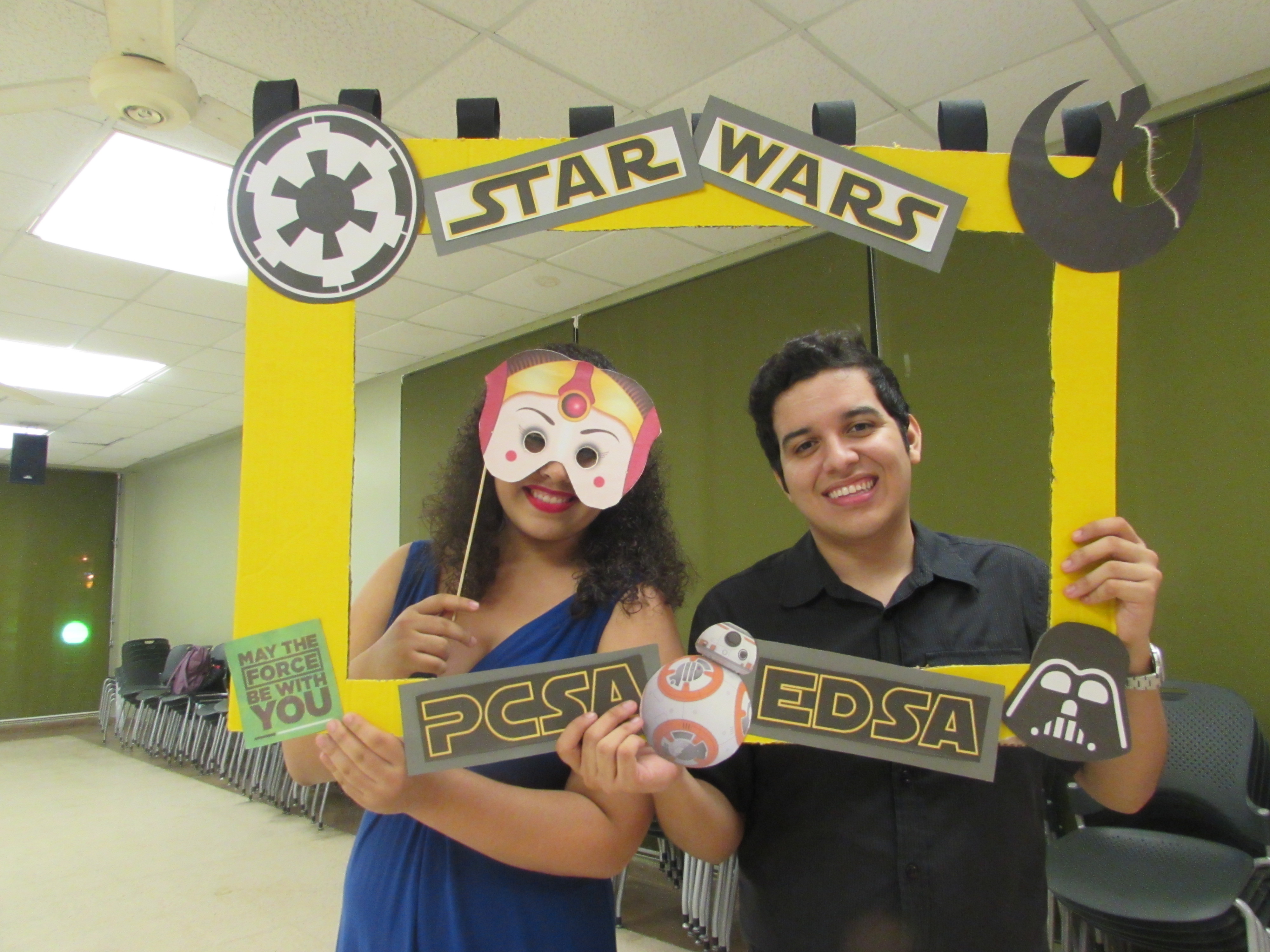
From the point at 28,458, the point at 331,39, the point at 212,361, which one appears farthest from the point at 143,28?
the point at 28,458

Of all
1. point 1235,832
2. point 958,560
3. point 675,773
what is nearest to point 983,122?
point 958,560

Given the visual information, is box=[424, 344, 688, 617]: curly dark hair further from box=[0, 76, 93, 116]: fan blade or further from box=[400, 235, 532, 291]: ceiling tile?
box=[0, 76, 93, 116]: fan blade

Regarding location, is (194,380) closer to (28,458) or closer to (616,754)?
(28,458)

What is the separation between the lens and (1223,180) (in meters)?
2.31

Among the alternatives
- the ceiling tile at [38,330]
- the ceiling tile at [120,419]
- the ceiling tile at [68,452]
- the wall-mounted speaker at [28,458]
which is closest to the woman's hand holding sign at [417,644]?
the ceiling tile at [38,330]

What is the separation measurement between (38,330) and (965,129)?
514 cm

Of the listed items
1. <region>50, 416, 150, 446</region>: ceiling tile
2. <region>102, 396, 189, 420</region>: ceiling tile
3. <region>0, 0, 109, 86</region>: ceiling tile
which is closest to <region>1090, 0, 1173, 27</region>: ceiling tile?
<region>0, 0, 109, 86</region>: ceiling tile

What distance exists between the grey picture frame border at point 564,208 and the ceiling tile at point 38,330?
4.52 meters

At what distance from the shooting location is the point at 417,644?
70 cm

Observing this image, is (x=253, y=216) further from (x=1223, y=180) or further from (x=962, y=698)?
(x=1223, y=180)

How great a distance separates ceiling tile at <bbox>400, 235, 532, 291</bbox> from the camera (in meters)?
0.74

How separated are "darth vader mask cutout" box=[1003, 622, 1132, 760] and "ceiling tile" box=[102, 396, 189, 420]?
5.85 metres

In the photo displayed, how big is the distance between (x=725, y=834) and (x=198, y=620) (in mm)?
8086

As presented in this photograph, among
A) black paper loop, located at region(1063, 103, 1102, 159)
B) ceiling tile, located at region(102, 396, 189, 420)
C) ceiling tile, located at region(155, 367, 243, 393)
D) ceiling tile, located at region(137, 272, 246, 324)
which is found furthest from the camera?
ceiling tile, located at region(102, 396, 189, 420)
